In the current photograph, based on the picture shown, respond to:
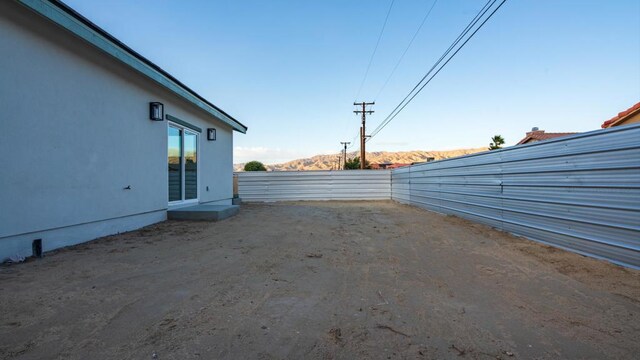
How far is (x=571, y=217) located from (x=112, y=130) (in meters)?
7.34

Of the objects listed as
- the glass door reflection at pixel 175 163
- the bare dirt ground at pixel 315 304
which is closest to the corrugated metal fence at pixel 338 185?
the glass door reflection at pixel 175 163

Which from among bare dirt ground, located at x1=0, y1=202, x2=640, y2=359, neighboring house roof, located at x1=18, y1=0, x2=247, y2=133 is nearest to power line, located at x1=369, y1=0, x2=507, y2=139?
bare dirt ground, located at x1=0, y1=202, x2=640, y2=359

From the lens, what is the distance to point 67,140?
433 cm

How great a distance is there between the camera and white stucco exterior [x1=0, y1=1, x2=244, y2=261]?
358 cm

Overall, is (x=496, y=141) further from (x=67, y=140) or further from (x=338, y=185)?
(x=67, y=140)

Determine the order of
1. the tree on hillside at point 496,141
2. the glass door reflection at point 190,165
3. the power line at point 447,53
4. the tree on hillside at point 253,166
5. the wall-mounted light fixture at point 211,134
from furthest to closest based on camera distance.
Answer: the tree on hillside at point 496,141
the tree on hillside at point 253,166
the wall-mounted light fixture at point 211,134
the glass door reflection at point 190,165
the power line at point 447,53

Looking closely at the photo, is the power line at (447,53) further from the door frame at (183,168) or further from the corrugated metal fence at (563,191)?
the door frame at (183,168)

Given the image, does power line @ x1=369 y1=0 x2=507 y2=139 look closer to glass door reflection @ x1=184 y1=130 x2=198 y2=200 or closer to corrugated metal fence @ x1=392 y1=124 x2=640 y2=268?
corrugated metal fence @ x1=392 y1=124 x2=640 y2=268

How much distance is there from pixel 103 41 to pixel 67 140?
63.7 inches

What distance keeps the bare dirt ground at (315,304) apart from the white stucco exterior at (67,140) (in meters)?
0.54

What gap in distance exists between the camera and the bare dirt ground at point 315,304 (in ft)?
6.02

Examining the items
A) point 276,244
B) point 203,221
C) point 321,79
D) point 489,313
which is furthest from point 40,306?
point 321,79

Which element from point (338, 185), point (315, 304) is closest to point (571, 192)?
point (315, 304)

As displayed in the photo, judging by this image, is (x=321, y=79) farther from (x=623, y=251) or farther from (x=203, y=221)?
(x=623, y=251)
